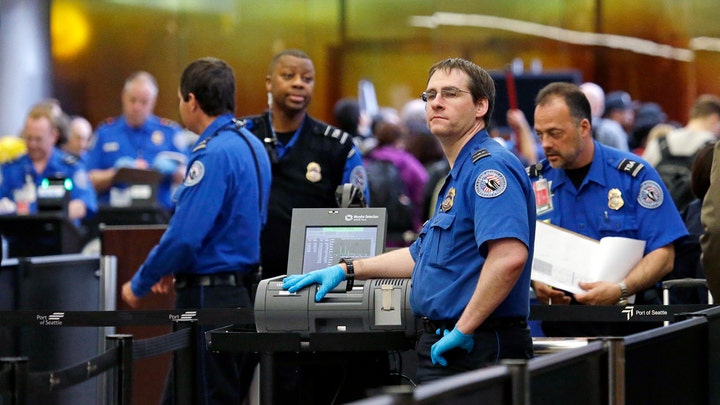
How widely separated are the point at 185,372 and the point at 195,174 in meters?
0.94

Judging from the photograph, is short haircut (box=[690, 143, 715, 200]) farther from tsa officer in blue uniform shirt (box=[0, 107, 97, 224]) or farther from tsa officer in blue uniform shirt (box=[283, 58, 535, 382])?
tsa officer in blue uniform shirt (box=[0, 107, 97, 224])

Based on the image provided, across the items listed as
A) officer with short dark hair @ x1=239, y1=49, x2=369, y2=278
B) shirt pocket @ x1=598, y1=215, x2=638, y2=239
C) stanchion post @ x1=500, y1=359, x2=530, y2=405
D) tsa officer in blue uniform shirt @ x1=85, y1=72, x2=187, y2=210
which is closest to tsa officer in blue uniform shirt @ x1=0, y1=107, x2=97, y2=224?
tsa officer in blue uniform shirt @ x1=85, y1=72, x2=187, y2=210

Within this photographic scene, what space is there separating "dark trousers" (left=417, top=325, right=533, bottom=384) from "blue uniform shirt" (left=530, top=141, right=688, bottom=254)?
4.90 feet

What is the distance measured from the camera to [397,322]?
14.3 feet

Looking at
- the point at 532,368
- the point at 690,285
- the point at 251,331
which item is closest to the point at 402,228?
the point at 690,285

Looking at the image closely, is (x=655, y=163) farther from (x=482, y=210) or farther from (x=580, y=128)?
(x=482, y=210)

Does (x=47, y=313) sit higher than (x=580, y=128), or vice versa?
(x=580, y=128)

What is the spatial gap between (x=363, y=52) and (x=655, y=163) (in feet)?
27.9

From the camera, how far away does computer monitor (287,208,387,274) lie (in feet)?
15.3

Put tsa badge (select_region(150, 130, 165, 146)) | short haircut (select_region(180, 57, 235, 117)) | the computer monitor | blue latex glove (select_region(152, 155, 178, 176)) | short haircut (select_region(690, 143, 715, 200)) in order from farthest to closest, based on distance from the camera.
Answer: tsa badge (select_region(150, 130, 165, 146))
blue latex glove (select_region(152, 155, 178, 176))
short haircut (select_region(690, 143, 715, 200))
short haircut (select_region(180, 57, 235, 117))
the computer monitor

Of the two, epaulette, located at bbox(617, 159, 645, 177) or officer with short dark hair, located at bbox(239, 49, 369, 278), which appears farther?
officer with short dark hair, located at bbox(239, 49, 369, 278)

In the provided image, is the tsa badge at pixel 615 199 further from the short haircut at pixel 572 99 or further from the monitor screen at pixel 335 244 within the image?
the monitor screen at pixel 335 244

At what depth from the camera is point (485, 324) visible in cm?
407

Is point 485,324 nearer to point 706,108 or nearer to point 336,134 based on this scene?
point 336,134
